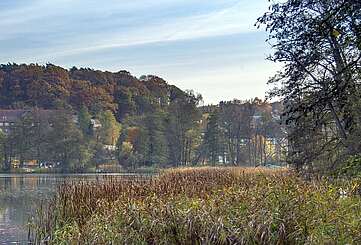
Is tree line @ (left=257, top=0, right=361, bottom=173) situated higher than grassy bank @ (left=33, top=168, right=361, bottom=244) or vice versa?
tree line @ (left=257, top=0, right=361, bottom=173)

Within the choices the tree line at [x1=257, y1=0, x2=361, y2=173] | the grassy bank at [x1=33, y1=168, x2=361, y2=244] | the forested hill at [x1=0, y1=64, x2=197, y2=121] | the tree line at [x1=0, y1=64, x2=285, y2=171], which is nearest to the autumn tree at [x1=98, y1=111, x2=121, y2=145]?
the tree line at [x1=0, y1=64, x2=285, y2=171]

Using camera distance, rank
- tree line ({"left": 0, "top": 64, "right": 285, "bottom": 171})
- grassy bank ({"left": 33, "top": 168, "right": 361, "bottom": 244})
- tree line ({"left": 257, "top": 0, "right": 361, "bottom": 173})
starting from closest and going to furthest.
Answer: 1. grassy bank ({"left": 33, "top": 168, "right": 361, "bottom": 244})
2. tree line ({"left": 257, "top": 0, "right": 361, "bottom": 173})
3. tree line ({"left": 0, "top": 64, "right": 285, "bottom": 171})

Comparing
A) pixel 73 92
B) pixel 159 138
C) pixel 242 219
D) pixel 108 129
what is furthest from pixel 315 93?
pixel 73 92

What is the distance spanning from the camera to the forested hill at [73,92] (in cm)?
7594

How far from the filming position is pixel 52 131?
198 ft

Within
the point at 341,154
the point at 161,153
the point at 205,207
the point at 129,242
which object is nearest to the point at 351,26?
the point at 205,207

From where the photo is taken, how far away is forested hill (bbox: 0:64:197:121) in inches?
2990

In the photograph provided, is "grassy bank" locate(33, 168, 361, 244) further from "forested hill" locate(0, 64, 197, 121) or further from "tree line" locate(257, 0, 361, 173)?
"forested hill" locate(0, 64, 197, 121)

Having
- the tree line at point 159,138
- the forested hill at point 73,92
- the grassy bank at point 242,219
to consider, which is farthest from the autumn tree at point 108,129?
the grassy bank at point 242,219

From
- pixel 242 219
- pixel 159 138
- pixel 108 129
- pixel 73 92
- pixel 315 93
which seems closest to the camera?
pixel 242 219

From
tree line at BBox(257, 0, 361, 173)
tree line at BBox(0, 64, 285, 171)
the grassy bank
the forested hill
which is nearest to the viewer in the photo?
the grassy bank

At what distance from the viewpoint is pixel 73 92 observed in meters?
78.4

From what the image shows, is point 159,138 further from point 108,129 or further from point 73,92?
point 73,92

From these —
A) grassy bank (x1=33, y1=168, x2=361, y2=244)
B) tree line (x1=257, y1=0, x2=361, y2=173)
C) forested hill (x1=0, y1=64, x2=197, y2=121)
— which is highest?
forested hill (x1=0, y1=64, x2=197, y2=121)
